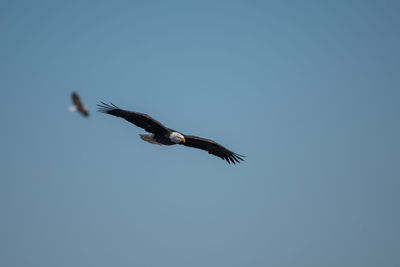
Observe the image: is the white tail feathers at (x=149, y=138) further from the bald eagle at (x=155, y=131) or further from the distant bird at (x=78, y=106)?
the distant bird at (x=78, y=106)

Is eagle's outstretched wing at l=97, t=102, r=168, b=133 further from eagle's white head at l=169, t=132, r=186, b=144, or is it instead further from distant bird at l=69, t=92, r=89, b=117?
distant bird at l=69, t=92, r=89, b=117

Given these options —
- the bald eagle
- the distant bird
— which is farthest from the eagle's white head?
the distant bird

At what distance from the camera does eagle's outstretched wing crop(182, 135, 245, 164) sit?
62.6 ft

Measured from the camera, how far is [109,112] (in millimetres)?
16797

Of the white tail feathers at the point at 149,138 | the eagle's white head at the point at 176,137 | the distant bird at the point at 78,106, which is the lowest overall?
the distant bird at the point at 78,106

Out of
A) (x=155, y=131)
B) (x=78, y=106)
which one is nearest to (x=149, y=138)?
(x=155, y=131)

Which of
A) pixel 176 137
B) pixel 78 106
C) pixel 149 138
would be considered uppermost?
pixel 176 137

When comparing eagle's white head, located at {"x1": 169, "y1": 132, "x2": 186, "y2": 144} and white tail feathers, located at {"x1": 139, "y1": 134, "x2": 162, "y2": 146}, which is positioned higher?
eagle's white head, located at {"x1": 169, "y1": 132, "x2": 186, "y2": 144}

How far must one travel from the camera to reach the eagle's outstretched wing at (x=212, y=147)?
1907 centimetres

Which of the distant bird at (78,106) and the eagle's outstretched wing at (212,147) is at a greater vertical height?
the eagle's outstretched wing at (212,147)

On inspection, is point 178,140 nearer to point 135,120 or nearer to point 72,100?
point 135,120

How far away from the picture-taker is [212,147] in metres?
19.7

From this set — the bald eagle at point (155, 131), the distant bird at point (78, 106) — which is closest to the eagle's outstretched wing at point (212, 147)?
the bald eagle at point (155, 131)

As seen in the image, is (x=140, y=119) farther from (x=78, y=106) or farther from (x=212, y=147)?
(x=78, y=106)
